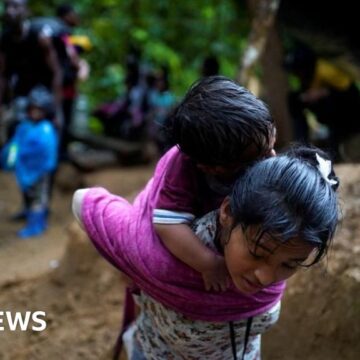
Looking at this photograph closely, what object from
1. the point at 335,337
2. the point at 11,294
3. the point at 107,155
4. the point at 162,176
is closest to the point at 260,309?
the point at 162,176

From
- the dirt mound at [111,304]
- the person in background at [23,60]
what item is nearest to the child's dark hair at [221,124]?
the dirt mound at [111,304]

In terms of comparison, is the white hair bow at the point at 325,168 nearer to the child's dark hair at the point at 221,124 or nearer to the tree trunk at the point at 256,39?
the child's dark hair at the point at 221,124

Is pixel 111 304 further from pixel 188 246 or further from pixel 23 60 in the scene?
pixel 23 60

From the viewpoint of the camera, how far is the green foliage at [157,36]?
8273mm

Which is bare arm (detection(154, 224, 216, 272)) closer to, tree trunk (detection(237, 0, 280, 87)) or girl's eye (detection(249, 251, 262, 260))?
girl's eye (detection(249, 251, 262, 260))

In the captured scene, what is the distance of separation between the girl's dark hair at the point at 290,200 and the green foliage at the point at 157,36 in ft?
23.0

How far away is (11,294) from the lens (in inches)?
136

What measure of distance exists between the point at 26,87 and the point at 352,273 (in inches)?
150

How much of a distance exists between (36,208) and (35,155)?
483 millimetres

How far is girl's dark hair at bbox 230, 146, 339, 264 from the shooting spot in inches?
44.2

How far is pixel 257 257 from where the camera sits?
1197 mm

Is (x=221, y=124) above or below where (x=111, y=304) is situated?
above

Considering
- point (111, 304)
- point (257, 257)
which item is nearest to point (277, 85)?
point (111, 304)

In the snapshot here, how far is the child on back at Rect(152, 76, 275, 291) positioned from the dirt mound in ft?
1.31
